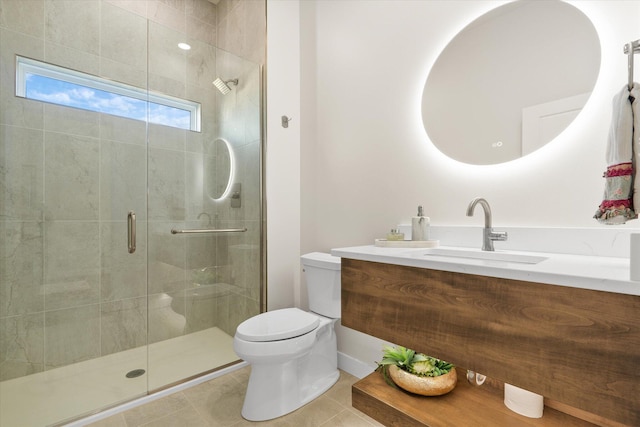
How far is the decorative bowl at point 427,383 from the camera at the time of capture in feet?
3.78

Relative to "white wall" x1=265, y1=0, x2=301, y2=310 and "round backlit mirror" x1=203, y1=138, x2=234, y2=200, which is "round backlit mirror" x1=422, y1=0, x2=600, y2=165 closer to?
"white wall" x1=265, y1=0, x2=301, y2=310

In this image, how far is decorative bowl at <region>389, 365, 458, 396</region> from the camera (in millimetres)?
1151

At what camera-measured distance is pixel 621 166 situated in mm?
801

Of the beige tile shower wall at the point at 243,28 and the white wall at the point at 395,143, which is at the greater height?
the beige tile shower wall at the point at 243,28

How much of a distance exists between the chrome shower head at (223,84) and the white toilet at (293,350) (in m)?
1.30

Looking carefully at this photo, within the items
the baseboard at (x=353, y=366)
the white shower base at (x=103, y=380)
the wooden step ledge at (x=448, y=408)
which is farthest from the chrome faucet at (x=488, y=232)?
the white shower base at (x=103, y=380)

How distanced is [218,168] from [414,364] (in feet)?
5.43

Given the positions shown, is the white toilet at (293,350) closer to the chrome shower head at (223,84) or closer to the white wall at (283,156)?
the white wall at (283,156)

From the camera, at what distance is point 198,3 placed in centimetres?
260

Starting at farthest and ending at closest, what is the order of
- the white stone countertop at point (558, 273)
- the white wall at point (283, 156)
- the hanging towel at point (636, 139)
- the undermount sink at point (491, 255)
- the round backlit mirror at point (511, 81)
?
the white wall at point (283, 156), the round backlit mirror at point (511, 81), the undermount sink at point (491, 255), the hanging towel at point (636, 139), the white stone countertop at point (558, 273)

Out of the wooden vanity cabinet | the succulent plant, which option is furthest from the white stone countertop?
the succulent plant

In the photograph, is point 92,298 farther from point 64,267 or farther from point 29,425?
point 29,425

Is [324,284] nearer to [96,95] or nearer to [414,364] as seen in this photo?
[414,364]

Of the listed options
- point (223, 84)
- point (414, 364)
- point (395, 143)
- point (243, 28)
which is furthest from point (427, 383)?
point (243, 28)
